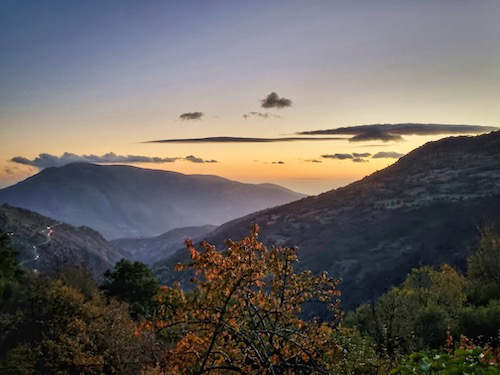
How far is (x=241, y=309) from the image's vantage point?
47.4ft

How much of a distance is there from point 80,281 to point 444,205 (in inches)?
5890

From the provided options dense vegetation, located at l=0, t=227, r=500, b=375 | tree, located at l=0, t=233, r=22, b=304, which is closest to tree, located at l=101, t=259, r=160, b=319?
dense vegetation, located at l=0, t=227, r=500, b=375

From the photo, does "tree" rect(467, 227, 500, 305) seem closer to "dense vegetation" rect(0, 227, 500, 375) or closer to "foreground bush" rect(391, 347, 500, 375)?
"dense vegetation" rect(0, 227, 500, 375)

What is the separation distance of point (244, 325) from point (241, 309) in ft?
1.81

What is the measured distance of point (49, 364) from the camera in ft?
97.5

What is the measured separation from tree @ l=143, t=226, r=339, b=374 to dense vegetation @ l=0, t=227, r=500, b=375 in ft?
0.18

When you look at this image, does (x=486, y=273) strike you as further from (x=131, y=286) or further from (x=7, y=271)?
(x=7, y=271)

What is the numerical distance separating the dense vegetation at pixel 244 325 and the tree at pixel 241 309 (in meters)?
0.06

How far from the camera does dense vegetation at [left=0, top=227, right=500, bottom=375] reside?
12430 mm

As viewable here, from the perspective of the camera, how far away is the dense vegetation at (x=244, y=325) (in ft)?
40.8

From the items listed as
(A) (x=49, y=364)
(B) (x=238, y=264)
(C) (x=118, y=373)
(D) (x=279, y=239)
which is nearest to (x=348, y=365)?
(B) (x=238, y=264)

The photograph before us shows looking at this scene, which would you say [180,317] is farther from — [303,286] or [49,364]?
[49,364]

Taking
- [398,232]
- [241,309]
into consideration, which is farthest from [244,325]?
[398,232]

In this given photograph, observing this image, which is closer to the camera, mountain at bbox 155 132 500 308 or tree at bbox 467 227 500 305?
tree at bbox 467 227 500 305
